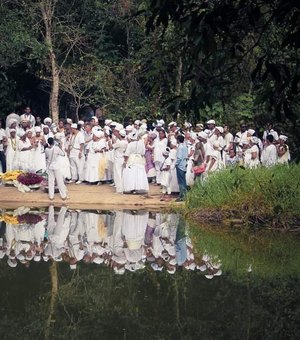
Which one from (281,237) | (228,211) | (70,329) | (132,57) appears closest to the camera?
(70,329)

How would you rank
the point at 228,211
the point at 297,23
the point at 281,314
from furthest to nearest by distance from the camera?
the point at 228,211
the point at 281,314
the point at 297,23

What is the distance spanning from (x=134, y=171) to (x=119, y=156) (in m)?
1.25

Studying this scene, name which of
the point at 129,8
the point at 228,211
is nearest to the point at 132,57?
the point at 129,8

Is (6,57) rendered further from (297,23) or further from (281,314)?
(297,23)

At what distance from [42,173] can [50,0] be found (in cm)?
699

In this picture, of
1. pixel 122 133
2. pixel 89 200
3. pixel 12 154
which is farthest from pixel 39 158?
pixel 89 200

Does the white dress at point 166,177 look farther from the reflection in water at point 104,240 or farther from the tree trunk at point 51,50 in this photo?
the tree trunk at point 51,50

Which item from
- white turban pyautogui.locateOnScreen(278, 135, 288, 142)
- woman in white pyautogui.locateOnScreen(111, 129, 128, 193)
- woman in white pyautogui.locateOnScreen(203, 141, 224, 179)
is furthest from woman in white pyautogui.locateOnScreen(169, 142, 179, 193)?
white turban pyautogui.locateOnScreen(278, 135, 288, 142)

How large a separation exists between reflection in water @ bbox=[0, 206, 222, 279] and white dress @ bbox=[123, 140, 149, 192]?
257cm

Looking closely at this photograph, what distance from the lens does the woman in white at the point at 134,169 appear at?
2502 cm

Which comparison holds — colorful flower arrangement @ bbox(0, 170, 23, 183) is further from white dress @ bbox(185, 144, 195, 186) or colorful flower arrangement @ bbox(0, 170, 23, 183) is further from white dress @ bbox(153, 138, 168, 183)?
white dress @ bbox(185, 144, 195, 186)

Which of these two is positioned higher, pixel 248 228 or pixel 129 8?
pixel 129 8

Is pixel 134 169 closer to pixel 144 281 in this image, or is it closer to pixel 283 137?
pixel 283 137

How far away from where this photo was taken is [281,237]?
18375 millimetres
